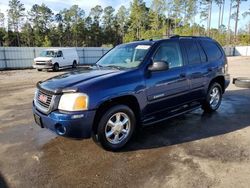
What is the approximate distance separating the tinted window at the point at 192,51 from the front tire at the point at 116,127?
6.57 feet

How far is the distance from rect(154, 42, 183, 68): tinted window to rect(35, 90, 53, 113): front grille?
1993 mm

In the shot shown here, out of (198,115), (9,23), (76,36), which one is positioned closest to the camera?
(198,115)

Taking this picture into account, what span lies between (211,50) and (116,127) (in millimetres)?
3441

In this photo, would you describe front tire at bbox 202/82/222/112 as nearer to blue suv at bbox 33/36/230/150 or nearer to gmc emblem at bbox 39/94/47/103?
blue suv at bbox 33/36/230/150

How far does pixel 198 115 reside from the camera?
6.14 metres

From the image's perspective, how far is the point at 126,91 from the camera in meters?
3.98

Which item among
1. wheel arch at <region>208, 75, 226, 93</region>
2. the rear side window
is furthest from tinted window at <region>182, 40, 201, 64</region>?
wheel arch at <region>208, 75, 226, 93</region>

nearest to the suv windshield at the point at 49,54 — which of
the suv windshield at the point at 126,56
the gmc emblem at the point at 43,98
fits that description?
the suv windshield at the point at 126,56

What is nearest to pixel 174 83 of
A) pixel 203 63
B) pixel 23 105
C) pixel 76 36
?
pixel 203 63

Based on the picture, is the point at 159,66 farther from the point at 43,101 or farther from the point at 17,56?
the point at 17,56

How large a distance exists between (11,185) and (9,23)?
66.9m

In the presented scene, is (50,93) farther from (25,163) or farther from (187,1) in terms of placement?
(187,1)

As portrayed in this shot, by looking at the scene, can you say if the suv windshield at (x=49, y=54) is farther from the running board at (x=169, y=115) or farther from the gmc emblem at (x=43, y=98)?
the gmc emblem at (x=43, y=98)

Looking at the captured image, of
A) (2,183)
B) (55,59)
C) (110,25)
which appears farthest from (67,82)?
(110,25)
